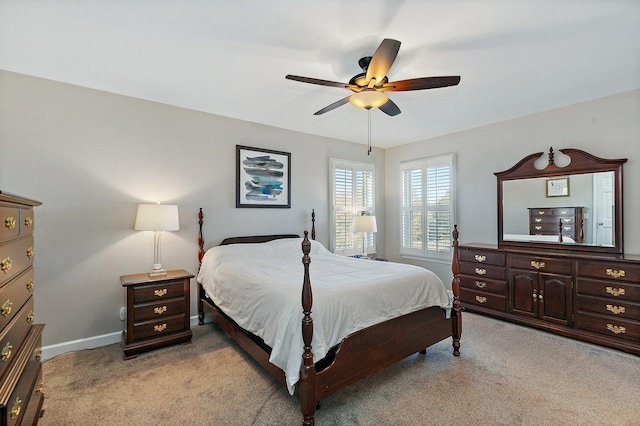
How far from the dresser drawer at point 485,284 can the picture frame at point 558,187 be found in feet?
4.14

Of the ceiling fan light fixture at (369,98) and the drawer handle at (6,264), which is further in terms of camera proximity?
the ceiling fan light fixture at (369,98)

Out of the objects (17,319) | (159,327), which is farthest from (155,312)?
(17,319)

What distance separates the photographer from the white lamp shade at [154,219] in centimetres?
299

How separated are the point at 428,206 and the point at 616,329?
8.75ft

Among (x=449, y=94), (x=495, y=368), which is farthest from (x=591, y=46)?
(x=495, y=368)

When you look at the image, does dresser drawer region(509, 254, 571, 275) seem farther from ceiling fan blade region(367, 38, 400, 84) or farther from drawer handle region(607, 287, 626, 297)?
ceiling fan blade region(367, 38, 400, 84)

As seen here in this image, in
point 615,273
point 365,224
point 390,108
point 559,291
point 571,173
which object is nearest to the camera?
point 390,108

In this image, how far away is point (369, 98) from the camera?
2482 millimetres

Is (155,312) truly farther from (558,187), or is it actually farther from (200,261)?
(558,187)

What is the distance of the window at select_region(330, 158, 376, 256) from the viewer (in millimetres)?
4969

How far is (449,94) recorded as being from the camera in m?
3.25

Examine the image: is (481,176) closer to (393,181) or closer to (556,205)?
(556,205)

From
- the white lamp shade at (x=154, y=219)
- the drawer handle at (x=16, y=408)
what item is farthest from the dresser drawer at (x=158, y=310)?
the drawer handle at (x=16, y=408)

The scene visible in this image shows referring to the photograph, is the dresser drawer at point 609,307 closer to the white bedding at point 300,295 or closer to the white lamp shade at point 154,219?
the white bedding at point 300,295
